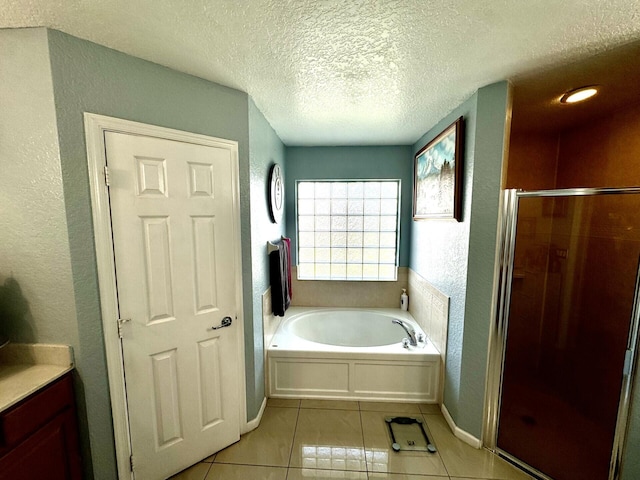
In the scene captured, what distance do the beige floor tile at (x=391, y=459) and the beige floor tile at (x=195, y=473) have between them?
104 centimetres

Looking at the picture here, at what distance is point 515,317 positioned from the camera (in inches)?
64.1

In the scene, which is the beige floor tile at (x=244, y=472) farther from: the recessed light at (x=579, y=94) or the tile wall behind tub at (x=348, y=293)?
the recessed light at (x=579, y=94)

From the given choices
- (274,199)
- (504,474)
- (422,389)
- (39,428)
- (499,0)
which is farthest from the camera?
(274,199)

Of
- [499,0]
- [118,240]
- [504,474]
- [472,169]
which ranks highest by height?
[499,0]

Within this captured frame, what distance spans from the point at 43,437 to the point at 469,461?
7.63 feet

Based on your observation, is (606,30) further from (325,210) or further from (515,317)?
(325,210)

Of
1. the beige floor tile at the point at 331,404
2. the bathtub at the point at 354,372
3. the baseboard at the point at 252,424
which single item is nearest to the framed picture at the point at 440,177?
the bathtub at the point at 354,372

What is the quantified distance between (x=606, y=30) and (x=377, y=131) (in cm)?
154

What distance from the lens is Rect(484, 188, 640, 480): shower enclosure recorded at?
1335 millimetres

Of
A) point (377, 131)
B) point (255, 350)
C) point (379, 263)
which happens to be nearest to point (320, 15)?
point (377, 131)

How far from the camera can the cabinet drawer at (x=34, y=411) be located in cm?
93

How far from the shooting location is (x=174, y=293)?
1.42 metres

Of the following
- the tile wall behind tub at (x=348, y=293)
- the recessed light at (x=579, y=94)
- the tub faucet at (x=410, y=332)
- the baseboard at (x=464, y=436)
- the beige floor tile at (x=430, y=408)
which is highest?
the recessed light at (x=579, y=94)

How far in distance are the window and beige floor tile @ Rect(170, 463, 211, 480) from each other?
1.91 metres
